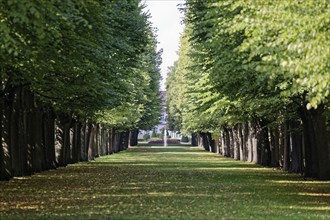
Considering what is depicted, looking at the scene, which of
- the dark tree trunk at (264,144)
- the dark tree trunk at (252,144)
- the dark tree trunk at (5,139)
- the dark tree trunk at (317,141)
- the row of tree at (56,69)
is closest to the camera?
the row of tree at (56,69)

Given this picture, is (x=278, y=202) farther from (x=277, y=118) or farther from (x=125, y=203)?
(x=277, y=118)

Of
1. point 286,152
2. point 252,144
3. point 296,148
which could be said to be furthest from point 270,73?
point 252,144

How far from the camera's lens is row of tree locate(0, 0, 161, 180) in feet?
54.7

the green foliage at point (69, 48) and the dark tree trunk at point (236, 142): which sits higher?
the green foliage at point (69, 48)

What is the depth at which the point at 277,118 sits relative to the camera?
3784cm

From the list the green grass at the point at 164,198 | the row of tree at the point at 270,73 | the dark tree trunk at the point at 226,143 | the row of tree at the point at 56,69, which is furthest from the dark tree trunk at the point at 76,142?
the dark tree trunk at the point at 226,143

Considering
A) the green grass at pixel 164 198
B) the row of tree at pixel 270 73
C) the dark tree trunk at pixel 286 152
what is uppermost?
the row of tree at pixel 270 73

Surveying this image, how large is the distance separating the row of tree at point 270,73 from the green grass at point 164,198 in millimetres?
2977

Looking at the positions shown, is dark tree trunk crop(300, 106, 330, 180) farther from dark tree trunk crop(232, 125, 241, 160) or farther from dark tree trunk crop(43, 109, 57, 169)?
dark tree trunk crop(232, 125, 241, 160)

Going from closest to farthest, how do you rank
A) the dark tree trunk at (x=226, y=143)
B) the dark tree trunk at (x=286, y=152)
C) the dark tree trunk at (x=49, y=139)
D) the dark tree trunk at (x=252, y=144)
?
the dark tree trunk at (x=286, y=152), the dark tree trunk at (x=49, y=139), the dark tree trunk at (x=252, y=144), the dark tree trunk at (x=226, y=143)

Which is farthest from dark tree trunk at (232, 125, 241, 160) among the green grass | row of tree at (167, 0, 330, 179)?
the green grass

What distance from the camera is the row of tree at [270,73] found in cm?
1551

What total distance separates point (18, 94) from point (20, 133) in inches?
70.5

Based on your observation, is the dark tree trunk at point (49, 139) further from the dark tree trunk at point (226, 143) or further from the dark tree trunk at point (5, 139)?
the dark tree trunk at point (226, 143)
